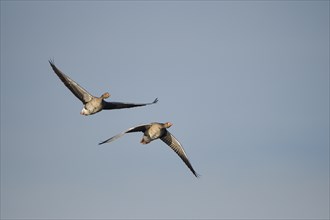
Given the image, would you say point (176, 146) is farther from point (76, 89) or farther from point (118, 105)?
point (76, 89)

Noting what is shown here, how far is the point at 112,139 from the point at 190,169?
11.7 metres

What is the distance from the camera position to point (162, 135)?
5338 centimetres

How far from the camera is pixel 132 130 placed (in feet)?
164

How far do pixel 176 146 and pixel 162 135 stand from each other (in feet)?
7.82

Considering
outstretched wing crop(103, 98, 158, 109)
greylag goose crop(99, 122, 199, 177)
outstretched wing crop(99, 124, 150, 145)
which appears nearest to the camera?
outstretched wing crop(99, 124, 150, 145)

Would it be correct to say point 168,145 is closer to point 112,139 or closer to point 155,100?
point 155,100

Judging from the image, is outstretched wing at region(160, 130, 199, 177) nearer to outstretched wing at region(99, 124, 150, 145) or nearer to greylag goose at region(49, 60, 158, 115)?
outstretched wing at region(99, 124, 150, 145)

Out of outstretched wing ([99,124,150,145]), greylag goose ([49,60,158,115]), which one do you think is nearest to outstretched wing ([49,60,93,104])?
greylag goose ([49,60,158,115])

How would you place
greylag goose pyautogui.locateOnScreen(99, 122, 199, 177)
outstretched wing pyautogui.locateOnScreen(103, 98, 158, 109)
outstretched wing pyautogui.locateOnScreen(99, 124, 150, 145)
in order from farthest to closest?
outstretched wing pyautogui.locateOnScreen(103, 98, 158, 109)
greylag goose pyautogui.locateOnScreen(99, 122, 199, 177)
outstretched wing pyautogui.locateOnScreen(99, 124, 150, 145)

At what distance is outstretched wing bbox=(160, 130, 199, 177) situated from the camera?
54537mm

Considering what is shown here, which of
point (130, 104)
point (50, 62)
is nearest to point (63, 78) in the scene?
point (50, 62)

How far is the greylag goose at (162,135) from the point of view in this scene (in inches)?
2034

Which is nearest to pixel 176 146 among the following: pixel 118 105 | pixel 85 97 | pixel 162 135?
pixel 162 135

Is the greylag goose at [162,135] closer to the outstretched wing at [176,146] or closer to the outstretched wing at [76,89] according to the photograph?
the outstretched wing at [176,146]
